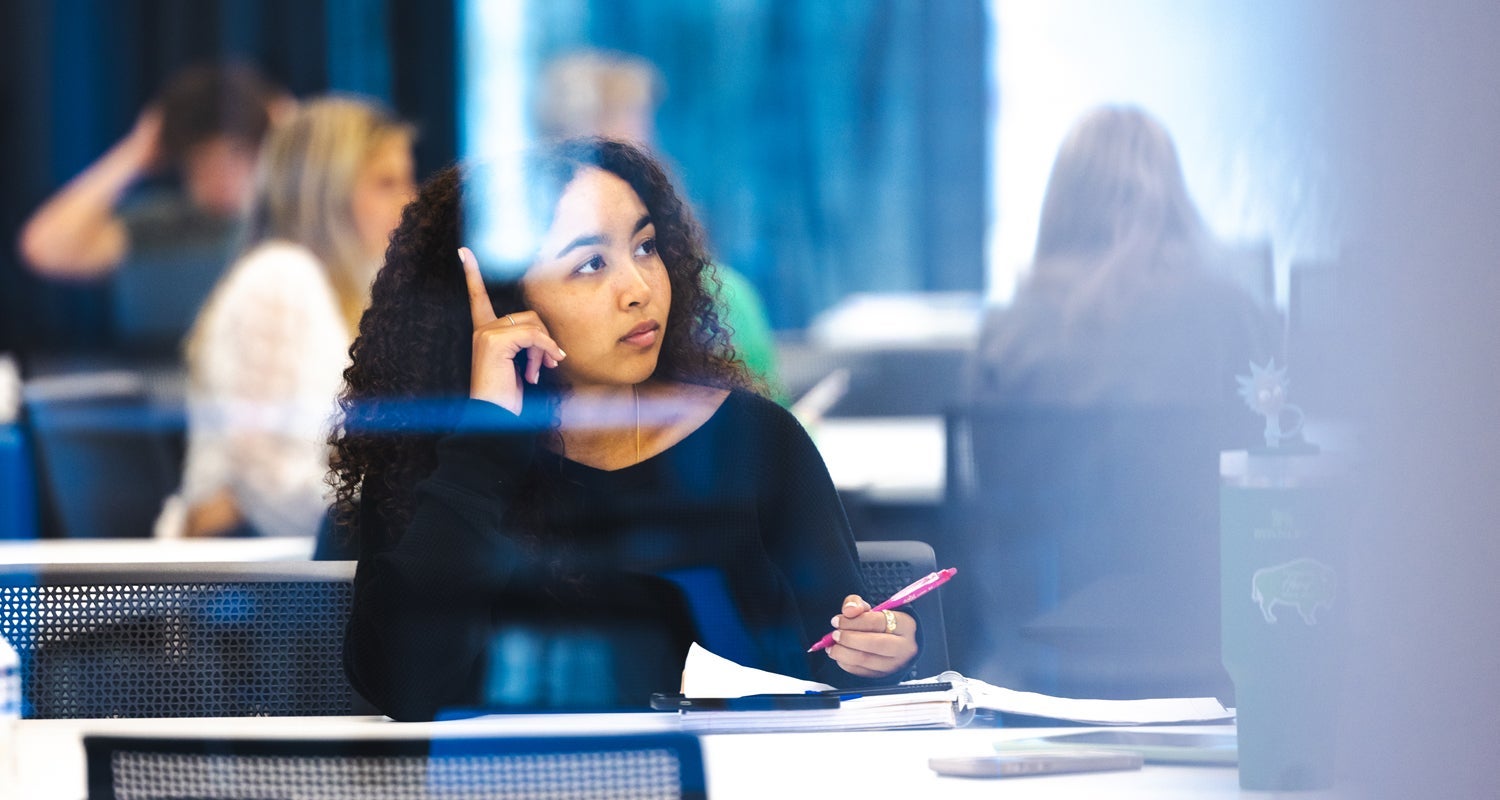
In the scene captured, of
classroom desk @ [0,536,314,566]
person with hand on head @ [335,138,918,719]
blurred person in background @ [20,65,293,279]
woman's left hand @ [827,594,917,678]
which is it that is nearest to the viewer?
woman's left hand @ [827,594,917,678]

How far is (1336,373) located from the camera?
85cm

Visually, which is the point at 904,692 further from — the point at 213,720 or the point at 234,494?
the point at 234,494

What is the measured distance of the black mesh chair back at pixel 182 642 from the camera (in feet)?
4.62

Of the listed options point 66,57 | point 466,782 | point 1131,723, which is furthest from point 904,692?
point 66,57

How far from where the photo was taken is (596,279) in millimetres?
1444

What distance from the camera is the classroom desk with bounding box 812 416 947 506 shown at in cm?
270

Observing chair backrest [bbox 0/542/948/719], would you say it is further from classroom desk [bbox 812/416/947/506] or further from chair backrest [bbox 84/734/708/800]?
classroom desk [bbox 812/416/947/506]

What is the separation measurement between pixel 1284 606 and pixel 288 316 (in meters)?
2.26

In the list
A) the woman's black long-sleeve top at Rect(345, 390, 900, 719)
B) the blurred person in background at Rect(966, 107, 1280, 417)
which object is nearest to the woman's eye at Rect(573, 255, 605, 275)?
the woman's black long-sleeve top at Rect(345, 390, 900, 719)

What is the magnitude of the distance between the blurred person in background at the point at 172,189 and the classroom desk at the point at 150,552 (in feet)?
6.36

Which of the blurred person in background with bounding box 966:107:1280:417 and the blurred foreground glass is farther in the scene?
the blurred person in background with bounding box 966:107:1280:417

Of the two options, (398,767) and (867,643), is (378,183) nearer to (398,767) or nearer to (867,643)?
(867,643)

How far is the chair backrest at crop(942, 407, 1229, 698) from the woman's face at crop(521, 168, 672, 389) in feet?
2.13

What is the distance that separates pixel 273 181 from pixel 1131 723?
2.32 m
